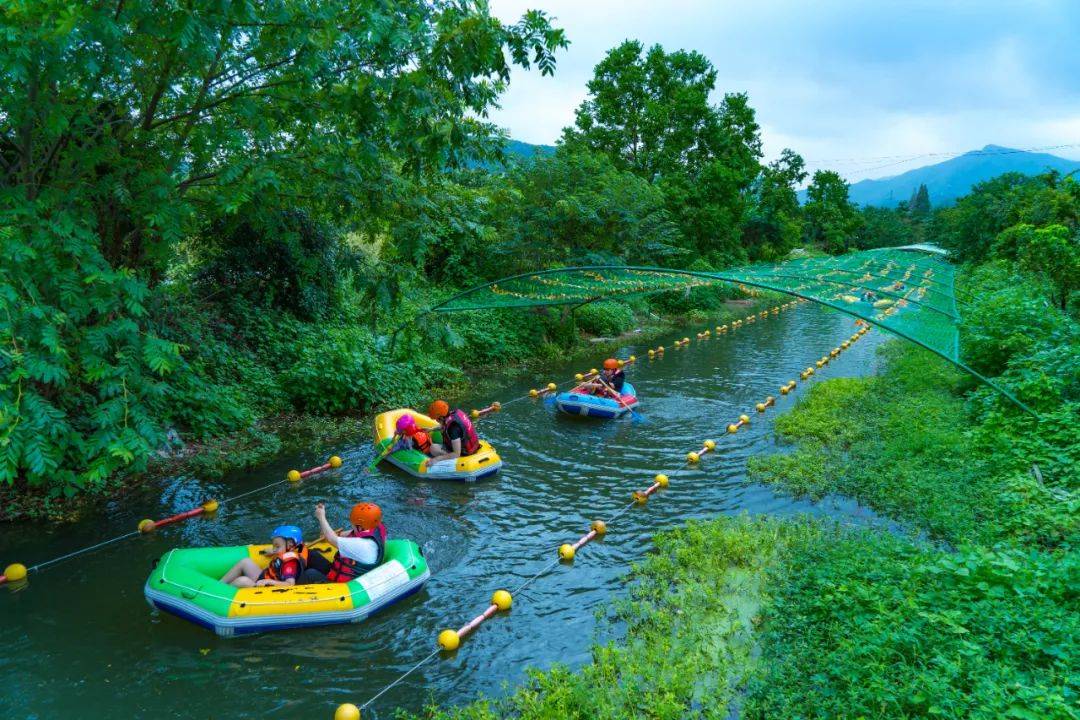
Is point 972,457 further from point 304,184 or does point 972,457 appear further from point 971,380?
point 304,184

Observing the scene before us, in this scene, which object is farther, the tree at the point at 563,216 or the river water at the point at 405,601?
the tree at the point at 563,216

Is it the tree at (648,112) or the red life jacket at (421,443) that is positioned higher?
the tree at (648,112)

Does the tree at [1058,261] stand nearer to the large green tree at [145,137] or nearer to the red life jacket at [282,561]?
the large green tree at [145,137]

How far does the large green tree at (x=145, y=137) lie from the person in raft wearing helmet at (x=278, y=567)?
1.55 meters

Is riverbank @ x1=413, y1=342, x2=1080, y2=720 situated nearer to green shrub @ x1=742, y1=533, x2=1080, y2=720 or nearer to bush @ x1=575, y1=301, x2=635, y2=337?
green shrub @ x1=742, y1=533, x2=1080, y2=720

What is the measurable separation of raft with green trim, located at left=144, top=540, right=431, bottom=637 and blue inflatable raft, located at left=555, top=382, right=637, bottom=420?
6748mm

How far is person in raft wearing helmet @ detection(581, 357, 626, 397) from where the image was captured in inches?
523

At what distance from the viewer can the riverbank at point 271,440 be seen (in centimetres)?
797

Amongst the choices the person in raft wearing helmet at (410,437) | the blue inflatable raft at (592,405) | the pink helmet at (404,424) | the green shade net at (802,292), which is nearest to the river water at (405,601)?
the blue inflatable raft at (592,405)

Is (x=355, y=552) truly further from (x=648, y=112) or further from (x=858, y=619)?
(x=648, y=112)

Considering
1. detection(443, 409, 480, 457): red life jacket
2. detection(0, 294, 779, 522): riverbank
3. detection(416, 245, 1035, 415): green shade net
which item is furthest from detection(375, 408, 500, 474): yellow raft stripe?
detection(416, 245, 1035, 415): green shade net

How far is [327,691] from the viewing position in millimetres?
5273

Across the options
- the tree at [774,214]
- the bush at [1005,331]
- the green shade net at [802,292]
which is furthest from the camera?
the tree at [774,214]

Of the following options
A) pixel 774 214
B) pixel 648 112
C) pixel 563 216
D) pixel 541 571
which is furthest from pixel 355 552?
pixel 774 214
